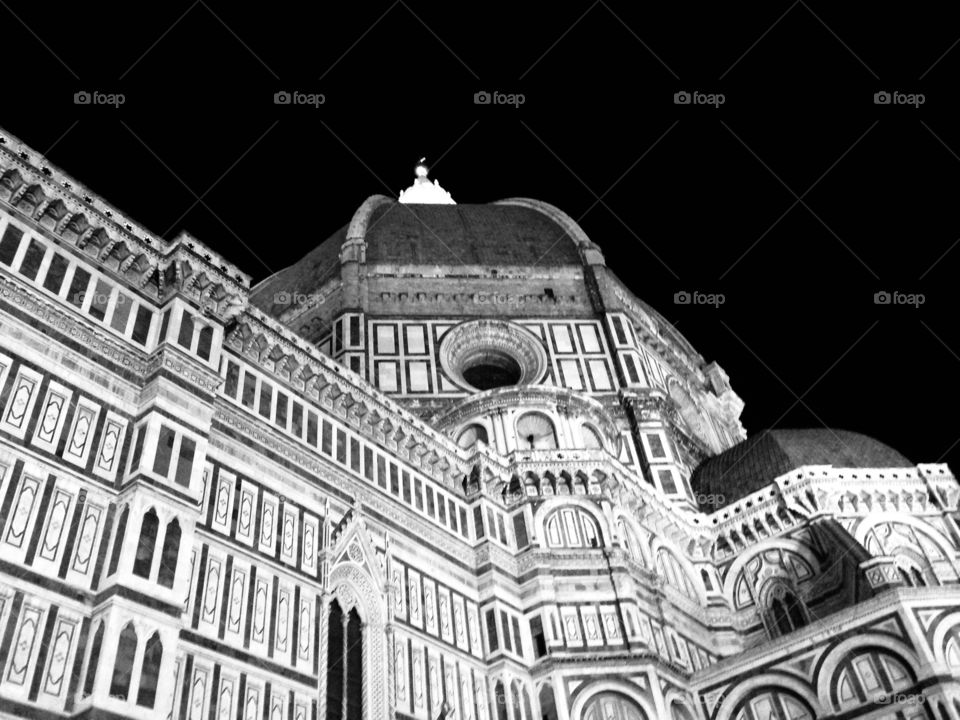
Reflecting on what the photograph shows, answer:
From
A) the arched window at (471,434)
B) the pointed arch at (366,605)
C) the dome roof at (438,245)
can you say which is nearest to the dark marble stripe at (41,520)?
the pointed arch at (366,605)

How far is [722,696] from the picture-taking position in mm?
21266

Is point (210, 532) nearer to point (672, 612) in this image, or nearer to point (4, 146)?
point (4, 146)

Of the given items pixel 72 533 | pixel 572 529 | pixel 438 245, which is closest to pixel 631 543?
pixel 572 529

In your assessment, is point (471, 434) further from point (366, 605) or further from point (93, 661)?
point (93, 661)

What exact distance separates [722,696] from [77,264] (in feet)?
59.3

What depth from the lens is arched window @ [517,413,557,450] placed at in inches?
1030

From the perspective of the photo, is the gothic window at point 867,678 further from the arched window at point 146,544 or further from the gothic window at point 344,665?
the arched window at point 146,544

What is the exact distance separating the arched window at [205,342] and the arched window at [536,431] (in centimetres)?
1162

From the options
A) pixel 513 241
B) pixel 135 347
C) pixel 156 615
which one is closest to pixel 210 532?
pixel 156 615

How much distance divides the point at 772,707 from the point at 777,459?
33.6 ft

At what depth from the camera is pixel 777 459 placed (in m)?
28.9

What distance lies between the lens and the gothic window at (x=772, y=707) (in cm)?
2014

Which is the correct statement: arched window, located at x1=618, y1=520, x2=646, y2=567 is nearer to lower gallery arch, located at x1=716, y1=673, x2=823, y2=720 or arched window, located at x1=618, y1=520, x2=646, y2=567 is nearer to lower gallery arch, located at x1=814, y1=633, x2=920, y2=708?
lower gallery arch, located at x1=716, y1=673, x2=823, y2=720

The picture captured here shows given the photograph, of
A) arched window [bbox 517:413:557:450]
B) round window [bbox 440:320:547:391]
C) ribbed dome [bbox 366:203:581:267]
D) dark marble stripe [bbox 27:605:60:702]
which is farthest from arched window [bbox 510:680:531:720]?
ribbed dome [bbox 366:203:581:267]
